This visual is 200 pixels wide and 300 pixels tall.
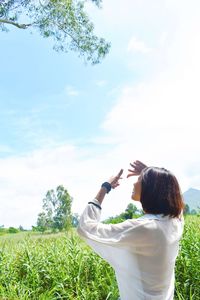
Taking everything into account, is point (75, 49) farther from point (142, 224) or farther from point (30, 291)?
point (142, 224)

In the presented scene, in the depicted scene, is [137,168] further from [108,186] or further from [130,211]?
[130,211]

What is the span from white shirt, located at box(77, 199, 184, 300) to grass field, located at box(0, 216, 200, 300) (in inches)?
108

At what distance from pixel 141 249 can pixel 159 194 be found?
0.25 meters

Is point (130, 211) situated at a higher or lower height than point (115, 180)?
higher

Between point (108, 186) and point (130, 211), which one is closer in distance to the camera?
point (108, 186)

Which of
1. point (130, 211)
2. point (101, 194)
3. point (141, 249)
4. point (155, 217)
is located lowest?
point (141, 249)

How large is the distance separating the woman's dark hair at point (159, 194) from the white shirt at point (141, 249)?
1.4 inches

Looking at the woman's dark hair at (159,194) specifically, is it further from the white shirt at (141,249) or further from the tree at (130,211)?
the tree at (130,211)

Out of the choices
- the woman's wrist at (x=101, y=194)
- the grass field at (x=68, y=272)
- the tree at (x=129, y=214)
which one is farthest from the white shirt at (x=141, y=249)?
the tree at (x=129, y=214)

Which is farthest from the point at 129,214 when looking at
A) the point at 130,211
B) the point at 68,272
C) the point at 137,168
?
the point at 137,168

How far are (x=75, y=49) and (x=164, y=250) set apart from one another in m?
11.1

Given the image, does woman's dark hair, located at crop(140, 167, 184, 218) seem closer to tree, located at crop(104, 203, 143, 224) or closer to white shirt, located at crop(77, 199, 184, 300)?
white shirt, located at crop(77, 199, 184, 300)

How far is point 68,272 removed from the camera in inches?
216

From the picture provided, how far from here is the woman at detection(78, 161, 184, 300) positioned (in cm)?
202
